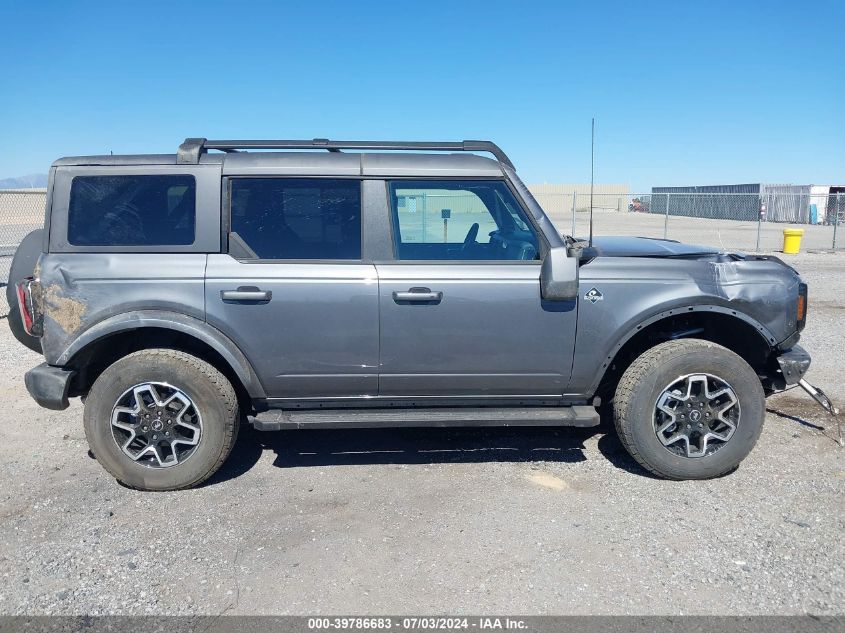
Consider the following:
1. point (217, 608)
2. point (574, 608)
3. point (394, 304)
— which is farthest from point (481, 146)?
point (217, 608)

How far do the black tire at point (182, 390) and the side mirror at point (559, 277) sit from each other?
1992mm

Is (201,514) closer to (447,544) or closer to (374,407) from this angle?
(374,407)

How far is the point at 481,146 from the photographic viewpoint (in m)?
4.24

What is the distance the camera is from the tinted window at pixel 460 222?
403cm

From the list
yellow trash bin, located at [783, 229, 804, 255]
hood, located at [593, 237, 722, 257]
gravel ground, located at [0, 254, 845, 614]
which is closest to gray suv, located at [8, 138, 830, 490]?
hood, located at [593, 237, 722, 257]

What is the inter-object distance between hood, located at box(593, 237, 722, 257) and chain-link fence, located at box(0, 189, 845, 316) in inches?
39.6

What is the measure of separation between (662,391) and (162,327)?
301 cm

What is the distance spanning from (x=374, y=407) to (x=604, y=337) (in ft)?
4.86

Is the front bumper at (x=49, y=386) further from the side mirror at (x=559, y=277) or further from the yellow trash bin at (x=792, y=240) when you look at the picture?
the yellow trash bin at (x=792, y=240)

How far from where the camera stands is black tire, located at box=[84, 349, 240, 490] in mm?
3818

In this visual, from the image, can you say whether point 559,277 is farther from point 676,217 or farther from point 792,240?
point 676,217

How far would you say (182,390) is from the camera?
3832mm

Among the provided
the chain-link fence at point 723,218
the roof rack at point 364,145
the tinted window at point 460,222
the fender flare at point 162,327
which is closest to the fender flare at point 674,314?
the tinted window at point 460,222

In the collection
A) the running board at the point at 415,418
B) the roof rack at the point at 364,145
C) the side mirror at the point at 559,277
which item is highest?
the roof rack at the point at 364,145
